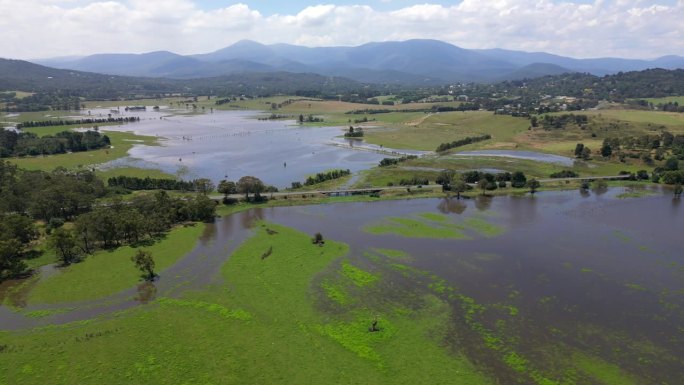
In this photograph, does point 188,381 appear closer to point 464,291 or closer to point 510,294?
point 464,291

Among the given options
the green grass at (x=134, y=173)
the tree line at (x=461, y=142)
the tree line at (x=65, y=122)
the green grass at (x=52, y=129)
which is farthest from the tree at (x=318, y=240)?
the tree line at (x=65, y=122)

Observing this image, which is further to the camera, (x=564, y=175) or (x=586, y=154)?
(x=586, y=154)

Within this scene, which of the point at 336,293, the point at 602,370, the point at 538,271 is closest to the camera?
the point at 602,370

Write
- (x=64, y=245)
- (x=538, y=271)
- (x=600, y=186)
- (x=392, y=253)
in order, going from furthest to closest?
(x=600, y=186) → (x=392, y=253) → (x=64, y=245) → (x=538, y=271)

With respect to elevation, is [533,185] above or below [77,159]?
below

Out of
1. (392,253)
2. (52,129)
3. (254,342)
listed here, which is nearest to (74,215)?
(254,342)

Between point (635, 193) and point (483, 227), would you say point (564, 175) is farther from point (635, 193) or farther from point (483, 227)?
point (483, 227)
